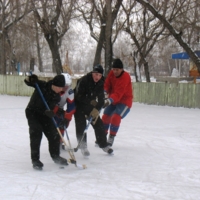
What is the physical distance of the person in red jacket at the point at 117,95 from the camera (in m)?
6.72

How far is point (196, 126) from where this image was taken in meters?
10.6

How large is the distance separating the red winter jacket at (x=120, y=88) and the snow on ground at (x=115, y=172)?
3.36 ft

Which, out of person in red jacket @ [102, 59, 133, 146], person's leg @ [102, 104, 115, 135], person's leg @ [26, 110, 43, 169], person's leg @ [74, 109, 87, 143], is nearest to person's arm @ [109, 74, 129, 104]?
person in red jacket @ [102, 59, 133, 146]

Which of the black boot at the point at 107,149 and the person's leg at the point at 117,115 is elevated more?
the person's leg at the point at 117,115

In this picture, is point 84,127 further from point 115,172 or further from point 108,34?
point 108,34

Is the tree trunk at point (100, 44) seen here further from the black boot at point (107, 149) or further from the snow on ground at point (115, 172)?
the black boot at point (107, 149)

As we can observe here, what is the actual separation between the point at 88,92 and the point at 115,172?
5.57 feet

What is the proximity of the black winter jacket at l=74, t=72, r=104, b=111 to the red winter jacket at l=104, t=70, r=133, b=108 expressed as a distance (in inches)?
13.0

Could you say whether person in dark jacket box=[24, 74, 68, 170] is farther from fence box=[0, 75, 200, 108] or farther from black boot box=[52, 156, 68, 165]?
fence box=[0, 75, 200, 108]

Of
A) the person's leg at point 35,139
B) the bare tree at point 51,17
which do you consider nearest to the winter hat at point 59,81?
the person's leg at point 35,139

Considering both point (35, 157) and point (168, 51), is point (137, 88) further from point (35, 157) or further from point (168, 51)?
point (168, 51)

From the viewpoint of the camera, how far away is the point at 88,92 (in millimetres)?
6383

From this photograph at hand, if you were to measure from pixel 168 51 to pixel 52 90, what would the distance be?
4305 cm

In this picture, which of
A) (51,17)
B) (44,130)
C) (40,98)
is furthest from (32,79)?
(51,17)
